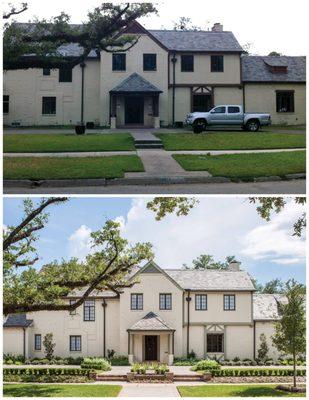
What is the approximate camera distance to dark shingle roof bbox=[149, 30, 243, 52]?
40.3 meters

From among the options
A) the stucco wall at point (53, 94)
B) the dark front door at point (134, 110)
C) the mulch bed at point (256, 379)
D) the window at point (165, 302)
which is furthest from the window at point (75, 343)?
the stucco wall at point (53, 94)

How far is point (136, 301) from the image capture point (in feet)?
97.3

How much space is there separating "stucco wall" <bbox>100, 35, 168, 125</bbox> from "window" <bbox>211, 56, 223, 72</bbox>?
3.10m

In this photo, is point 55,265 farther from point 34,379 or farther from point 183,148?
point 183,148

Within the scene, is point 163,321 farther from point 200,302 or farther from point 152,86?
point 152,86

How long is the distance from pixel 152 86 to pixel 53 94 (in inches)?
250

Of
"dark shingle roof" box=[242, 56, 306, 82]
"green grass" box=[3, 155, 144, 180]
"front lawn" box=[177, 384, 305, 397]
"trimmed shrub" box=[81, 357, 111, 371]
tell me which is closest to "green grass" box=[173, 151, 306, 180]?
"green grass" box=[3, 155, 144, 180]

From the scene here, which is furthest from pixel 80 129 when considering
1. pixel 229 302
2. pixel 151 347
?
pixel 229 302

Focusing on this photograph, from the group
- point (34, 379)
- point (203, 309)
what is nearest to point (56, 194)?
point (34, 379)

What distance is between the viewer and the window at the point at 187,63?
40.2 m

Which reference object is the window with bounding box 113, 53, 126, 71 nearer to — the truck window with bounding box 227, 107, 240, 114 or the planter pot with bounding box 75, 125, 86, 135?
the truck window with bounding box 227, 107, 240, 114

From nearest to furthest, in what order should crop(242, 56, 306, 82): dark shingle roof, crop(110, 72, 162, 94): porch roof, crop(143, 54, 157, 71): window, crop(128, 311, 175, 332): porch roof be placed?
crop(128, 311, 175, 332): porch roof → crop(110, 72, 162, 94): porch roof → crop(143, 54, 157, 71): window → crop(242, 56, 306, 82): dark shingle roof

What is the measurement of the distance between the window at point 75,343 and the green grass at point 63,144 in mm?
8750

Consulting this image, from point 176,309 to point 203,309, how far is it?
1.34 meters
